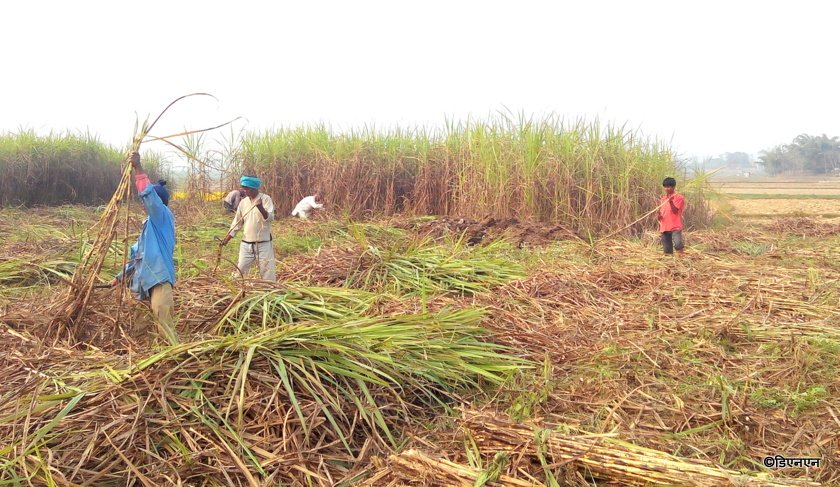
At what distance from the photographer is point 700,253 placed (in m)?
7.46

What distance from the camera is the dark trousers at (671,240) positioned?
714 centimetres

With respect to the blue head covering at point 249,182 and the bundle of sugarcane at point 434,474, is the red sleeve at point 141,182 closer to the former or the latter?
the blue head covering at point 249,182

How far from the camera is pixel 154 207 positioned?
151 inches

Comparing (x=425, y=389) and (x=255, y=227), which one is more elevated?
(x=255, y=227)

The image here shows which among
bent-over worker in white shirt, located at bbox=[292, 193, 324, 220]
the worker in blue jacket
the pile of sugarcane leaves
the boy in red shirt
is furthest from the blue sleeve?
bent-over worker in white shirt, located at bbox=[292, 193, 324, 220]

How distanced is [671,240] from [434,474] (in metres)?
5.73

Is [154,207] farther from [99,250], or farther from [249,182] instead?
[249,182]

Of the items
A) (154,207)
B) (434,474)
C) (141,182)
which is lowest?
(434,474)

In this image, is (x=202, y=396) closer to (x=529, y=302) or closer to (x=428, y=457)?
(x=428, y=457)

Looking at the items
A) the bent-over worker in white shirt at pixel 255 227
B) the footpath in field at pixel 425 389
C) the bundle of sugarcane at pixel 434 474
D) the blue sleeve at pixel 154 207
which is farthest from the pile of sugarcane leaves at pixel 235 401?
the bent-over worker in white shirt at pixel 255 227

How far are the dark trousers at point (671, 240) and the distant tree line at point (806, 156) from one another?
59.9 m

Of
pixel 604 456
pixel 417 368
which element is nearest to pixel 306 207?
pixel 417 368

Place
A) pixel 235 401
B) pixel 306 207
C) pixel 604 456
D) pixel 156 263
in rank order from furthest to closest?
pixel 306 207
pixel 156 263
pixel 235 401
pixel 604 456

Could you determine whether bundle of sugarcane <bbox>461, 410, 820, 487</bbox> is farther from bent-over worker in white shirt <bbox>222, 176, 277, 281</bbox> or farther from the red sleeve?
bent-over worker in white shirt <bbox>222, 176, 277, 281</bbox>
